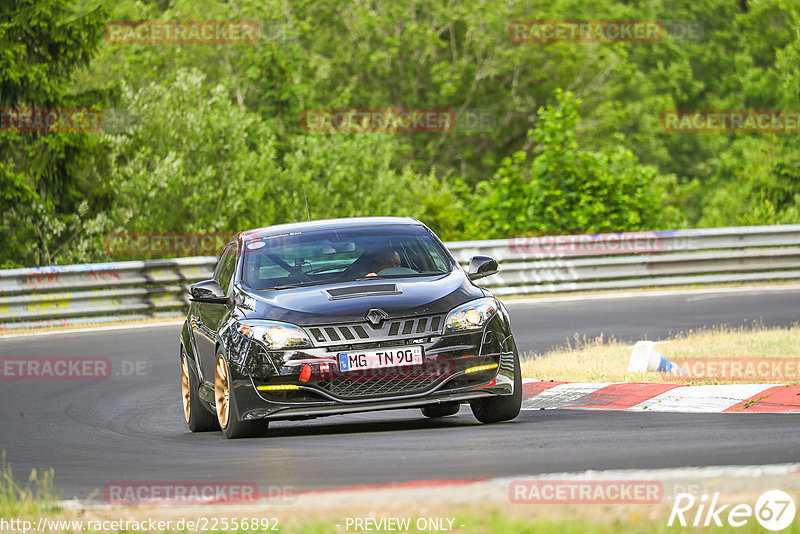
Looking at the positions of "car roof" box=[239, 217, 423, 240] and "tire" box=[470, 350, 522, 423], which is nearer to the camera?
"tire" box=[470, 350, 522, 423]

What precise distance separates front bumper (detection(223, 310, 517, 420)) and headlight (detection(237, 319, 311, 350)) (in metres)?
0.04

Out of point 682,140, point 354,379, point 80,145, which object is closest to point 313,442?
point 354,379

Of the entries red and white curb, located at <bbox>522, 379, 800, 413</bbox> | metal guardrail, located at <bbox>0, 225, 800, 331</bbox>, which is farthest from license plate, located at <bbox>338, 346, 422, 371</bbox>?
metal guardrail, located at <bbox>0, 225, 800, 331</bbox>

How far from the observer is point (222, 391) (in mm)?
9172

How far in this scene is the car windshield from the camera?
31.4 ft

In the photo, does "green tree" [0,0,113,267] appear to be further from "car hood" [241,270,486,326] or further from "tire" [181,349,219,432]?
"car hood" [241,270,486,326]

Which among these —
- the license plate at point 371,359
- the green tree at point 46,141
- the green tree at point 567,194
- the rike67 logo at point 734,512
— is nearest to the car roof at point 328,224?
the license plate at point 371,359

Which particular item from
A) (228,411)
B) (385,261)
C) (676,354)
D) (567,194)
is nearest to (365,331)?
(228,411)

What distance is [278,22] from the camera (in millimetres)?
50625

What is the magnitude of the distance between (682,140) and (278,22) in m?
29.0

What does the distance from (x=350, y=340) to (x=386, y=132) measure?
36.3 metres

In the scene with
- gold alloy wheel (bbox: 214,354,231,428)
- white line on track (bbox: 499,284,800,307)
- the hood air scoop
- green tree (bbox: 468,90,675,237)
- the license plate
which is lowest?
white line on track (bbox: 499,284,800,307)

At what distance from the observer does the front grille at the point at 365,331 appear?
8547mm

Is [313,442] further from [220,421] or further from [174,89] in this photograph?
[174,89]
